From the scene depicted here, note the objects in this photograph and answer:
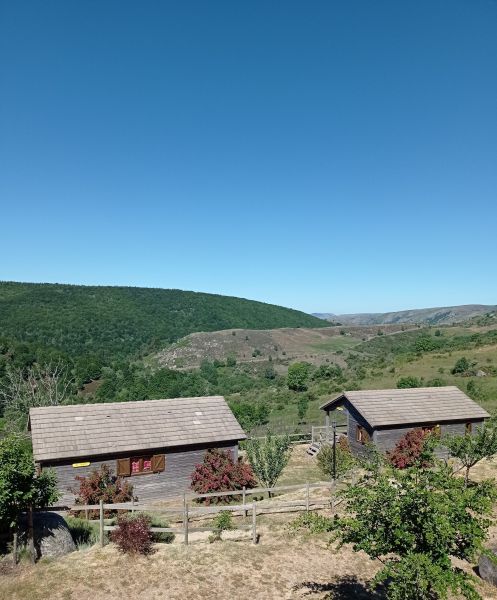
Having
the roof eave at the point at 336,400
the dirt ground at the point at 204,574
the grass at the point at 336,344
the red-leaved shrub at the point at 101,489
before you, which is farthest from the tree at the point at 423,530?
the grass at the point at 336,344

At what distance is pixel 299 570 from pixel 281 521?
14.7 feet

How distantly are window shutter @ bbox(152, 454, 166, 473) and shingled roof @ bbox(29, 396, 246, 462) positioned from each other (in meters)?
0.60

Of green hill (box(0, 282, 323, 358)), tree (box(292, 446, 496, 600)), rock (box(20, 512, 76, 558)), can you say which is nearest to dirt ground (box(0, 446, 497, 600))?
rock (box(20, 512, 76, 558))

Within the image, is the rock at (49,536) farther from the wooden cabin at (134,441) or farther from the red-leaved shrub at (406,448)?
the red-leaved shrub at (406,448)

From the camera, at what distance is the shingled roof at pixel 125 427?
21875mm

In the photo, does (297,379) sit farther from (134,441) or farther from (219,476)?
(134,441)

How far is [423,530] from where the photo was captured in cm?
901

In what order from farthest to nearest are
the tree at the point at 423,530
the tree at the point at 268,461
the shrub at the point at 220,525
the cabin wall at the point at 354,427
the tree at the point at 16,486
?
the cabin wall at the point at 354,427 < the tree at the point at 268,461 < the shrub at the point at 220,525 < the tree at the point at 16,486 < the tree at the point at 423,530

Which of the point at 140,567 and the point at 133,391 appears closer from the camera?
the point at 140,567

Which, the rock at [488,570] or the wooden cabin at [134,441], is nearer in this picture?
the rock at [488,570]

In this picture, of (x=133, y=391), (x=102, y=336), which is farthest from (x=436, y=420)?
(x=102, y=336)

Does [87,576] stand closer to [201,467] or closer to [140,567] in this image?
[140,567]

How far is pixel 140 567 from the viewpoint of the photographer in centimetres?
1456

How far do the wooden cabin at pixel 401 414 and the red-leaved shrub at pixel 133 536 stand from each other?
16.4 metres
